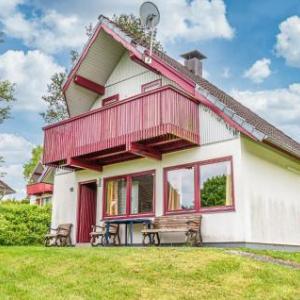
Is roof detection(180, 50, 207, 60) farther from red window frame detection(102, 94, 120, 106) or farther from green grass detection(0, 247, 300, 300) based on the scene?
green grass detection(0, 247, 300, 300)

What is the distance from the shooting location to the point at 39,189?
3431 centimetres

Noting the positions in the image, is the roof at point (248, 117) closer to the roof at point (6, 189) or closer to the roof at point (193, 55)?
the roof at point (193, 55)

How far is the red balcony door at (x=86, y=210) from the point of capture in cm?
1791

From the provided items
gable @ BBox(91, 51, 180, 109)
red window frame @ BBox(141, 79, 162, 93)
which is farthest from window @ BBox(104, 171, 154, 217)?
gable @ BBox(91, 51, 180, 109)

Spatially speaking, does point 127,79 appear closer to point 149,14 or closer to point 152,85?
point 152,85

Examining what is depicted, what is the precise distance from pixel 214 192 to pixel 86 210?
614cm

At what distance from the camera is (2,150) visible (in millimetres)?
27938

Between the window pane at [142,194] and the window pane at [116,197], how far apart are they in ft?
1.61

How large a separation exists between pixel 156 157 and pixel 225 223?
10.8 feet

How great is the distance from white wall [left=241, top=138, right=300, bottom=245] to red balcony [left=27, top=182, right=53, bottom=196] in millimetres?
21182

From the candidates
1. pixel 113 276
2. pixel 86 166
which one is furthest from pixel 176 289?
pixel 86 166

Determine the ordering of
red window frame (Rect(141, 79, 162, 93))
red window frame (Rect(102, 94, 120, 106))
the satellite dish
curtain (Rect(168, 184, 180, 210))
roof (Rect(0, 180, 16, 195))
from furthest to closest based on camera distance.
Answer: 1. roof (Rect(0, 180, 16, 195))
2. red window frame (Rect(102, 94, 120, 106))
3. red window frame (Rect(141, 79, 162, 93))
4. the satellite dish
5. curtain (Rect(168, 184, 180, 210))

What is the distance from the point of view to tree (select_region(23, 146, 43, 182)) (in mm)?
47541

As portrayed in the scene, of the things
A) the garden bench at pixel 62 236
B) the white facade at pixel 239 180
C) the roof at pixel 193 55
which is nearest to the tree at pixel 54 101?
the roof at pixel 193 55
